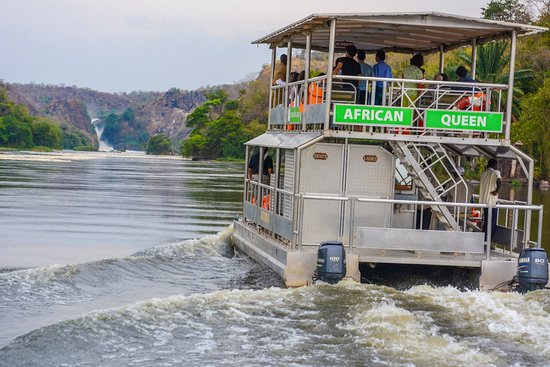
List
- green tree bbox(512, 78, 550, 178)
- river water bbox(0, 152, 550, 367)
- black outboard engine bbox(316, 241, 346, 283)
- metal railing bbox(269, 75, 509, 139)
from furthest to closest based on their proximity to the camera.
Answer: green tree bbox(512, 78, 550, 178)
metal railing bbox(269, 75, 509, 139)
black outboard engine bbox(316, 241, 346, 283)
river water bbox(0, 152, 550, 367)

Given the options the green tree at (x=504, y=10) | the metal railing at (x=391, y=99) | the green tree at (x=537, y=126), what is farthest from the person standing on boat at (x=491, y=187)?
the green tree at (x=504, y=10)

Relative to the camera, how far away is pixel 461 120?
15906 millimetres

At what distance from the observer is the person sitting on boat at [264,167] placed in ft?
65.0

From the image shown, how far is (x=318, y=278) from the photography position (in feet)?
48.3

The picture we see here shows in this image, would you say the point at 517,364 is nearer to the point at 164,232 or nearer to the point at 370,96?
the point at 370,96

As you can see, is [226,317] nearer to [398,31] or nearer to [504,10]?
[398,31]

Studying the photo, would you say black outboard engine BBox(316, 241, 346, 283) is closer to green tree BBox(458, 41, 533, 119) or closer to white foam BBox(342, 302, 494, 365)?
white foam BBox(342, 302, 494, 365)

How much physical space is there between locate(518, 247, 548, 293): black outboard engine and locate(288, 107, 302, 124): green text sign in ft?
16.4

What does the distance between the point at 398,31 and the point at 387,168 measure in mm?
3299

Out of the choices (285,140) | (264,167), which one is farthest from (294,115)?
(264,167)

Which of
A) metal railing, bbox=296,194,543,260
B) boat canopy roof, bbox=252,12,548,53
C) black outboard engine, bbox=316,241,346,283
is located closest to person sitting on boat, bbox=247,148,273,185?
boat canopy roof, bbox=252,12,548,53

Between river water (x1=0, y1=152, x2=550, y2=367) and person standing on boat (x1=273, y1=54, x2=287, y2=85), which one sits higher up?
person standing on boat (x1=273, y1=54, x2=287, y2=85)

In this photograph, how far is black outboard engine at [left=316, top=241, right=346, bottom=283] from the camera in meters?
14.4

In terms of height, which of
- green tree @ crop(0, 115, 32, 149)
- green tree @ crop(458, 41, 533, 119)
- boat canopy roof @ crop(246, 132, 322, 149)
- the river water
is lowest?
green tree @ crop(0, 115, 32, 149)
